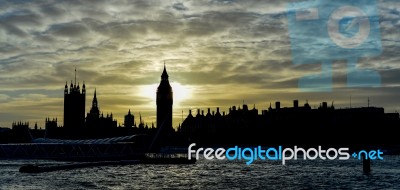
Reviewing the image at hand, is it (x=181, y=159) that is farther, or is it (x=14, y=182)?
(x=181, y=159)

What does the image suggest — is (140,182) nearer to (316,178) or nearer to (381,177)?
(316,178)

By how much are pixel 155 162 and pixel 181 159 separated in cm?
612

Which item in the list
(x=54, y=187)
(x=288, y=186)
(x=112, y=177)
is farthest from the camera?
(x=112, y=177)

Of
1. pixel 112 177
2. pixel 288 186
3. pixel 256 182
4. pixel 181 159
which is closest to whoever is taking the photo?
pixel 288 186

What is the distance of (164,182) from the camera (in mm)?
82500

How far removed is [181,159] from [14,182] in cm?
5849

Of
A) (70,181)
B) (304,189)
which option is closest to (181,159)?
(70,181)

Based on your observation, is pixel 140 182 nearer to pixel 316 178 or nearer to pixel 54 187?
pixel 54 187

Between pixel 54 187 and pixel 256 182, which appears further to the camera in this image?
pixel 256 182

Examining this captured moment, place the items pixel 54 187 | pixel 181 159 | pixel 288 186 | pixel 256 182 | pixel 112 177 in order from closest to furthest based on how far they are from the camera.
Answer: pixel 54 187, pixel 288 186, pixel 256 182, pixel 112 177, pixel 181 159

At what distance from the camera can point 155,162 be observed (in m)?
135

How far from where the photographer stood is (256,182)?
84438mm

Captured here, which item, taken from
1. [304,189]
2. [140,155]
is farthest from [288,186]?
[140,155]

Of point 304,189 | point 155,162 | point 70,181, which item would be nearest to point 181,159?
point 155,162
